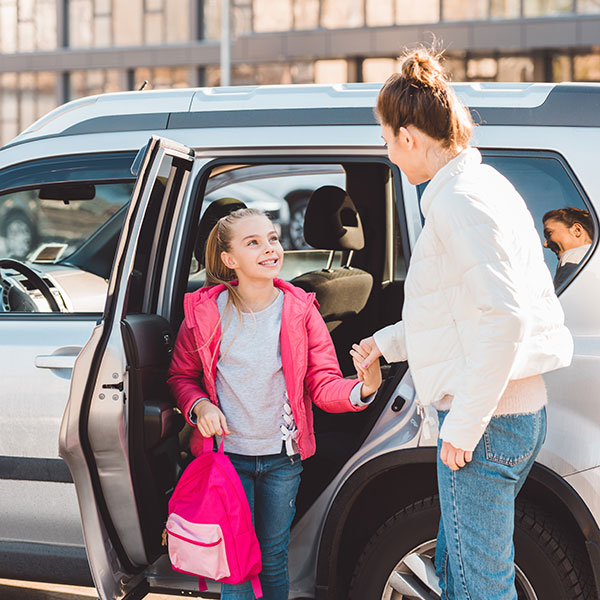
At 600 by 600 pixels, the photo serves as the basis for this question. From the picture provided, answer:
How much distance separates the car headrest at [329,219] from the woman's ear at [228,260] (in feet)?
2.09

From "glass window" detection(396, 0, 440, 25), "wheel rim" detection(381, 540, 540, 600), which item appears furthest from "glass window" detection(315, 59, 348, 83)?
"wheel rim" detection(381, 540, 540, 600)

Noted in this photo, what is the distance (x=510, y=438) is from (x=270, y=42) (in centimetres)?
2320

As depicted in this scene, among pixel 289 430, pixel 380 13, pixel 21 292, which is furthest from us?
pixel 380 13

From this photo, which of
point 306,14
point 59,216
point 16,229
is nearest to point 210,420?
point 16,229

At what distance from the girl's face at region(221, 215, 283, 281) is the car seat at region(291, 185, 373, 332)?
0.58 metres

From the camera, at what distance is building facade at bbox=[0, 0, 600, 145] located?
21.9 meters

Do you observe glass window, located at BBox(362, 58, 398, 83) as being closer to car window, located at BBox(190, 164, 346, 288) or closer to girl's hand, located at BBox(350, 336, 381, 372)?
car window, located at BBox(190, 164, 346, 288)

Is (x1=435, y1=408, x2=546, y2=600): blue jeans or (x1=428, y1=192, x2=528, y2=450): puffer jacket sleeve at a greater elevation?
(x1=428, y1=192, x2=528, y2=450): puffer jacket sleeve

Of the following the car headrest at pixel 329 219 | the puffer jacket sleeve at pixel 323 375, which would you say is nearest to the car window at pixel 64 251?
the car headrest at pixel 329 219

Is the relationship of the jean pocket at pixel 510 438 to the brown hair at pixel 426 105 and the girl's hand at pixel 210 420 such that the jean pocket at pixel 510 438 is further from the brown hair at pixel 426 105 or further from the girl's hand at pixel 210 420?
the girl's hand at pixel 210 420

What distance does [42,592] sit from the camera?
3.70 metres

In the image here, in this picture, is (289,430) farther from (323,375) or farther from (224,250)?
(224,250)

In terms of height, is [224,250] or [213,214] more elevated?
[213,214]

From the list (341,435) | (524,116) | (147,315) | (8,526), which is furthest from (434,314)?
(8,526)
